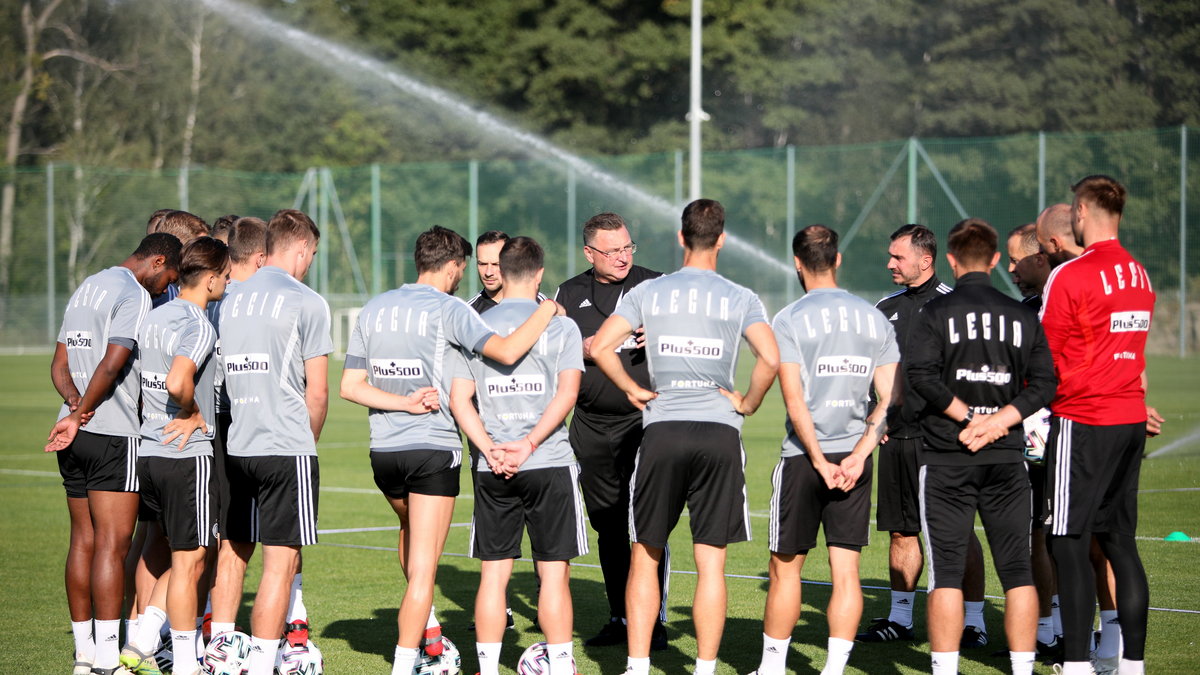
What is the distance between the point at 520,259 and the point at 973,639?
3.48m

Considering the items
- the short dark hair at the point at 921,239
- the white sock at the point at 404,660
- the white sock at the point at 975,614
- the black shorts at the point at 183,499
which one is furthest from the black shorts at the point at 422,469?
the white sock at the point at 975,614

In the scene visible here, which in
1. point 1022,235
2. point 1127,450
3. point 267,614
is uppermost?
point 1022,235

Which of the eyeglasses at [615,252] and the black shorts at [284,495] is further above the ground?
the eyeglasses at [615,252]

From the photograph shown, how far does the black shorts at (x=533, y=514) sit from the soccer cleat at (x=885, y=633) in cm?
230

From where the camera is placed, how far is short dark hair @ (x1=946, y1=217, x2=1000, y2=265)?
6.64 meters

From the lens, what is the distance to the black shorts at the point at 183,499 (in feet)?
23.1

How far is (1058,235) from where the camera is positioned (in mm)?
7336

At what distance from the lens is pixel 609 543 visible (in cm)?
852

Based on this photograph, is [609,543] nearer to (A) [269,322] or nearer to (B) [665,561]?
(B) [665,561]

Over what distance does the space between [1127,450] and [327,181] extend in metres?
39.8

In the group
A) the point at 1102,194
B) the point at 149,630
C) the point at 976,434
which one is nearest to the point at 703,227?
the point at 976,434

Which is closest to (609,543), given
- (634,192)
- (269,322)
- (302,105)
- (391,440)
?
(391,440)

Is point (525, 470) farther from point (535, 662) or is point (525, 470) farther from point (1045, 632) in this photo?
point (1045, 632)

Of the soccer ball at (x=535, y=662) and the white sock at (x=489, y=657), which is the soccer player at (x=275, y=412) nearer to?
the white sock at (x=489, y=657)
